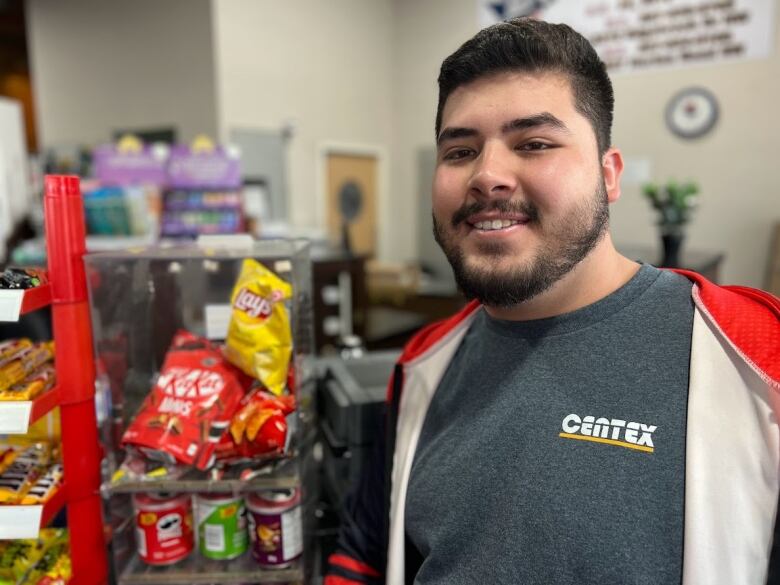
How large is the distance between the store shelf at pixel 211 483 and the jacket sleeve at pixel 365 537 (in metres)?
0.19

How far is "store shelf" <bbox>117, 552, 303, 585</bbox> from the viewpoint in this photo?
1.02 metres

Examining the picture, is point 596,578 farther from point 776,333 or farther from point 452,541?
point 776,333

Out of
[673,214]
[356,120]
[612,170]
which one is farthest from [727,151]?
[612,170]

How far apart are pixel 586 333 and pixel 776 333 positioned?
25 centimetres

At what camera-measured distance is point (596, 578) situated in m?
0.77

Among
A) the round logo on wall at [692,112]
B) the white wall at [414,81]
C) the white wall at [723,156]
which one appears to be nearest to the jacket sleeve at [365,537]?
the white wall at [723,156]

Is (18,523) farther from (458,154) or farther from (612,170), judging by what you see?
(612,170)

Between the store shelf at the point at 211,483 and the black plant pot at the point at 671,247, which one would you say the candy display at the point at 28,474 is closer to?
the store shelf at the point at 211,483

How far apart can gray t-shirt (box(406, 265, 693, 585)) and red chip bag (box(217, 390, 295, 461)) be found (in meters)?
0.26

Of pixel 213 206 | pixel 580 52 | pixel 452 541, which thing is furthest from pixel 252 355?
pixel 213 206

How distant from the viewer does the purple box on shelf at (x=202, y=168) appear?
10.5 ft

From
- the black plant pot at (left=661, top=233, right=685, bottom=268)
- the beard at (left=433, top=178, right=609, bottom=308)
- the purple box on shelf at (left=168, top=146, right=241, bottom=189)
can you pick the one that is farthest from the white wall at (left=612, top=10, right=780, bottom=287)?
the beard at (left=433, top=178, right=609, bottom=308)

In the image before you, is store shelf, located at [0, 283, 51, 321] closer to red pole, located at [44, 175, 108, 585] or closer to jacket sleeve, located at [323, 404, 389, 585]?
red pole, located at [44, 175, 108, 585]

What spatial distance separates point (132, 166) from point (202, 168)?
0.38 metres
